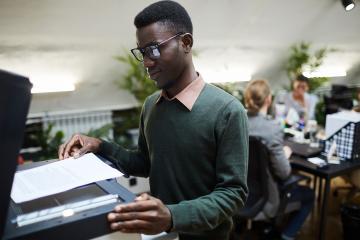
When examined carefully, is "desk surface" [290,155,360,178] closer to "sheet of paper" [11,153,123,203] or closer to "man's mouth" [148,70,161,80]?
"man's mouth" [148,70,161,80]

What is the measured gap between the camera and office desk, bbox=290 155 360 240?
227 centimetres

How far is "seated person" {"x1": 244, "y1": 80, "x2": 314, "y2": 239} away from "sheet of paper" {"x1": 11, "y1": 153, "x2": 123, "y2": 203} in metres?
1.48

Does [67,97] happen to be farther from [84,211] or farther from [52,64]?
[84,211]

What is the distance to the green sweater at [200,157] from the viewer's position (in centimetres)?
85

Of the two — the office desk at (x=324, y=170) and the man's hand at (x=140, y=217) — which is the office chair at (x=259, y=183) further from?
the man's hand at (x=140, y=217)

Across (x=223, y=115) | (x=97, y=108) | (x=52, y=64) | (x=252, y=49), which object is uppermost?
(x=252, y=49)

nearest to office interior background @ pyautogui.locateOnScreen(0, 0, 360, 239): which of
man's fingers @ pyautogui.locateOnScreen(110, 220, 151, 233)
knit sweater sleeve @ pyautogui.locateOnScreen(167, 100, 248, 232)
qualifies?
knit sweater sleeve @ pyautogui.locateOnScreen(167, 100, 248, 232)

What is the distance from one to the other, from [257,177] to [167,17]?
158 centimetres

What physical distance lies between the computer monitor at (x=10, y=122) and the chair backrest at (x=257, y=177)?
178cm

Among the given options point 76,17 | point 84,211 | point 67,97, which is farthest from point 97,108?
point 84,211

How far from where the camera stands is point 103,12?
2820 millimetres

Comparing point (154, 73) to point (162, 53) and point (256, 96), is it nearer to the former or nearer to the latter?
point (162, 53)

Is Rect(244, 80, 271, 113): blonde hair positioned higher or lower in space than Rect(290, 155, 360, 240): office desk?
higher

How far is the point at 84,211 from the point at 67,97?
310cm
